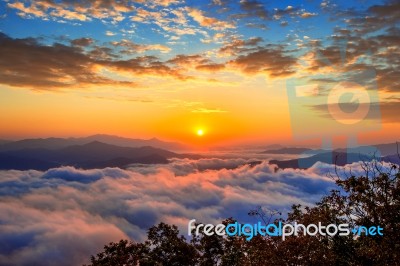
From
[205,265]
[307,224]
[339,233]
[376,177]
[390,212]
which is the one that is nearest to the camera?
[390,212]

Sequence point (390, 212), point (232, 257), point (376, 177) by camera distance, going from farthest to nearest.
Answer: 1. point (232, 257)
2. point (376, 177)
3. point (390, 212)

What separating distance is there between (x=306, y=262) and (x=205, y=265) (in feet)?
34.9

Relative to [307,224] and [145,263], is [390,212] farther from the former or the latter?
[145,263]

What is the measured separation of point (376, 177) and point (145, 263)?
15767mm

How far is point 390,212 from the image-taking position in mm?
14969

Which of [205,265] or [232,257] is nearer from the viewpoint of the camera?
[232,257]

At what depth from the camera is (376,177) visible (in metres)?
16.2

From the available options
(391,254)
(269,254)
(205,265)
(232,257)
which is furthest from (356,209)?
(205,265)

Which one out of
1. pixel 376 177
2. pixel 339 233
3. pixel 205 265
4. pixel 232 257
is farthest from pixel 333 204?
pixel 205 265

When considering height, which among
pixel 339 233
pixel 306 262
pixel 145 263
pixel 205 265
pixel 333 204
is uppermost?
pixel 333 204

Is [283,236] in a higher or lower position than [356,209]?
lower

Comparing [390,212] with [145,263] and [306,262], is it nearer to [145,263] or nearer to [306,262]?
[306,262]

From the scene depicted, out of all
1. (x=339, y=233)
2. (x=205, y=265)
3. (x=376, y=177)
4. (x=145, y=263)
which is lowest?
(x=205, y=265)

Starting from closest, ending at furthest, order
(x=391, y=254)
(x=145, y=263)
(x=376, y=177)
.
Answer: (x=391, y=254) → (x=376, y=177) → (x=145, y=263)
